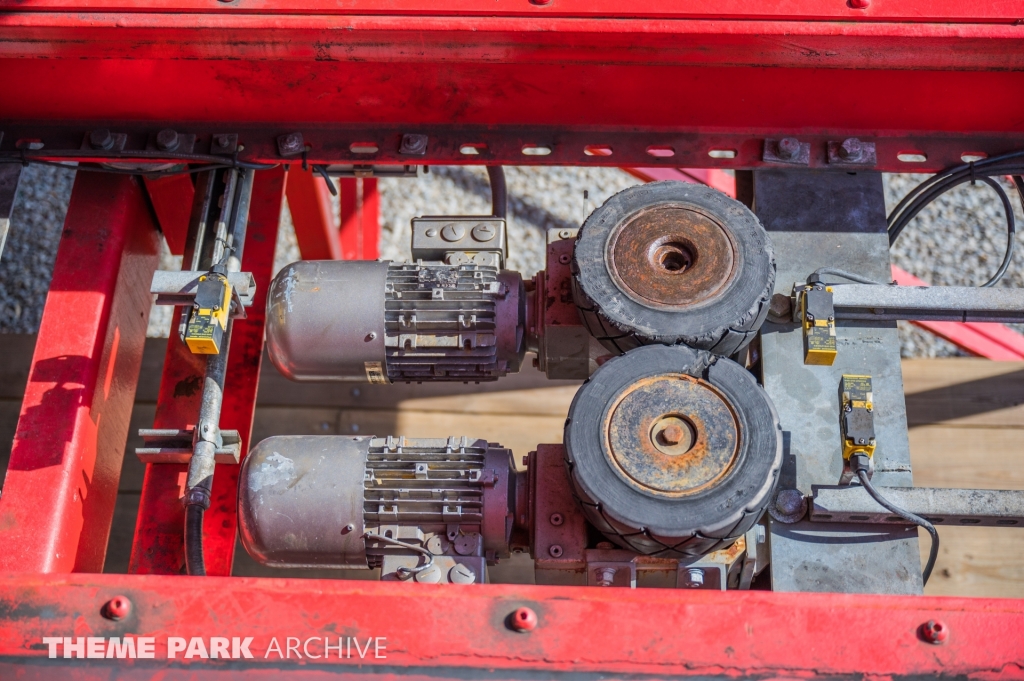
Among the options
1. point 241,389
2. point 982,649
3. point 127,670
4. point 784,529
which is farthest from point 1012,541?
point 127,670

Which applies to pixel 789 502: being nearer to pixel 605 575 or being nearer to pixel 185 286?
pixel 605 575

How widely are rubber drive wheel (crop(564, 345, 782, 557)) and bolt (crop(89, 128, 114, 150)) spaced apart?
1017 millimetres

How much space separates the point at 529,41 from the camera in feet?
5.13

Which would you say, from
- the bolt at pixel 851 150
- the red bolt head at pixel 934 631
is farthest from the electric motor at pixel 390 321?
the red bolt head at pixel 934 631

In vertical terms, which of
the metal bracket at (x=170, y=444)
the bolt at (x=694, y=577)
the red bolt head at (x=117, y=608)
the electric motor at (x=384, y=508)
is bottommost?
the red bolt head at (x=117, y=608)

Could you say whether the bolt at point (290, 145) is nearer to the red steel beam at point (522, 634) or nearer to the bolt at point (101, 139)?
the bolt at point (101, 139)

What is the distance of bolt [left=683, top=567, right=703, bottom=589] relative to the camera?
1.52 metres

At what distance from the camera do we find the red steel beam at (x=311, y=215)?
250cm

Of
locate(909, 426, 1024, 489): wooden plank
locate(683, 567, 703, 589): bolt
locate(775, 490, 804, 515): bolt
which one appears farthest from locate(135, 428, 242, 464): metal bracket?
locate(909, 426, 1024, 489): wooden plank

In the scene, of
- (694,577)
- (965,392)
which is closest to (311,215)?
(694,577)

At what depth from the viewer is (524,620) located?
122cm

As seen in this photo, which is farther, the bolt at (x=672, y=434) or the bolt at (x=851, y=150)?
the bolt at (x=851, y=150)

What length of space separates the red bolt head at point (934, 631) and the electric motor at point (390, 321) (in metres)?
0.77

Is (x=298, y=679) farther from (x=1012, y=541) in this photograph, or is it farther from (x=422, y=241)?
(x=1012, y=541)
